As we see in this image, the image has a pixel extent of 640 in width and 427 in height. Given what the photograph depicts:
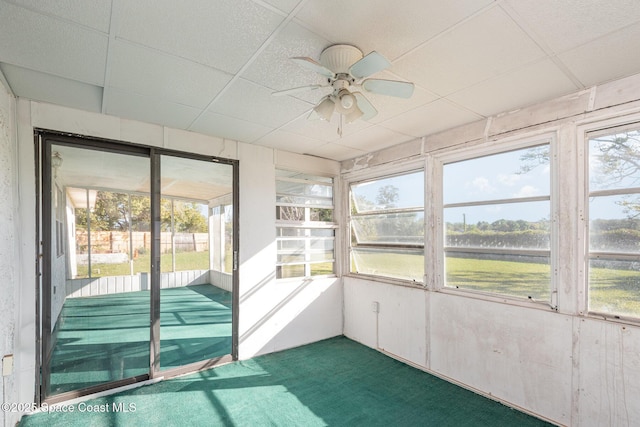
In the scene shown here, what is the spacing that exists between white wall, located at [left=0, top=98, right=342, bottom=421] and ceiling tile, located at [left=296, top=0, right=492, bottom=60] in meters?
2.31

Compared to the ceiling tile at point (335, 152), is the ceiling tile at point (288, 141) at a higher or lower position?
higher

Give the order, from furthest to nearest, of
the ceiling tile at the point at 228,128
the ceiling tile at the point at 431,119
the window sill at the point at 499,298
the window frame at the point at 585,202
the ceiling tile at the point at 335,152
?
1. the ceiling tile at the point at 335,152
2. the ceiling tile at the point at 228,128
3. the ceiling tile at the point at 431,119
4. the window sill at the point at 499,298
5. the window frame at the point at 585,202

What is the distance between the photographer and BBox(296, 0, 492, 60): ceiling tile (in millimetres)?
1441

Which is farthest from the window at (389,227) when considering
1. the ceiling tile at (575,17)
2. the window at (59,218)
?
the window at (59,218)

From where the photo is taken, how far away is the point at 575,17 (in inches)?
59.8

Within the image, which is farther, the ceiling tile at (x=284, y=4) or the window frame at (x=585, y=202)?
the window frame at (x=585, y=202)

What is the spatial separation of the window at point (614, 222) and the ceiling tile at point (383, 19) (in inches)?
68.2

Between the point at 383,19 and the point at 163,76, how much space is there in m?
1.58

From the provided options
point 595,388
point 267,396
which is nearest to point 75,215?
point 267,396

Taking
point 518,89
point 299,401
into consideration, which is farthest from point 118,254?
point 518,89

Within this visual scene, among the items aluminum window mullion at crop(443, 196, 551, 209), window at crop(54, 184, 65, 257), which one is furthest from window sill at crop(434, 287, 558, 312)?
window at crop(54, 184, 65, 257)

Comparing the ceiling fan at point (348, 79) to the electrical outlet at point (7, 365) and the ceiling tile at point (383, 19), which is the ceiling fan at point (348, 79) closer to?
the ceiling tile at point (383, 19)

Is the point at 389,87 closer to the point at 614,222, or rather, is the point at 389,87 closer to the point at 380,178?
the point at 614,222

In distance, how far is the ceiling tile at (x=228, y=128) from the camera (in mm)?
2943
